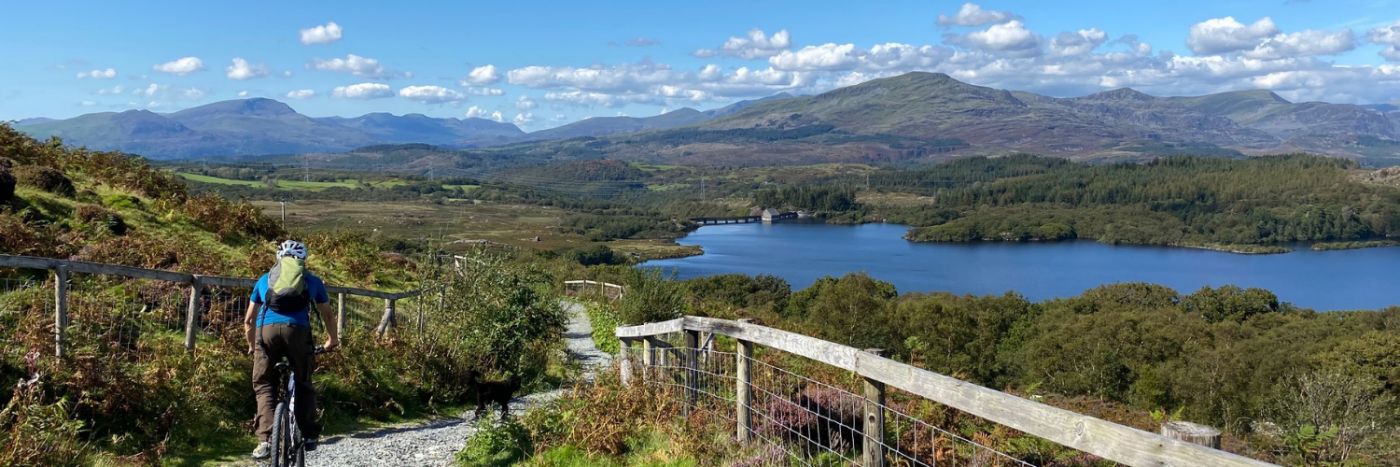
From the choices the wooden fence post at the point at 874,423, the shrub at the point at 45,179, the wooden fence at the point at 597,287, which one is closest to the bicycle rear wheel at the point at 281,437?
the wooden fence post at the point at 874,423

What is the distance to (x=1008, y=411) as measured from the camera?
13.0 feet

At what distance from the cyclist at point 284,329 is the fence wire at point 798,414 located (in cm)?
252

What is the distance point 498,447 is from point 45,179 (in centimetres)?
1204

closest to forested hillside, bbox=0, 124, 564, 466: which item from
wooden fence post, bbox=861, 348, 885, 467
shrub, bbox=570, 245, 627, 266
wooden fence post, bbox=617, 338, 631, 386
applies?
wooden fence post, bbox=617, 338, 631, 386

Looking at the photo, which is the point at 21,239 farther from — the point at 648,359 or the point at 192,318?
the point at 648,359

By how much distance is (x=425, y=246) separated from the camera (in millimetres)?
12188

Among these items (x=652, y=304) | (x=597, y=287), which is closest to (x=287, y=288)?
(x=652, y=304)

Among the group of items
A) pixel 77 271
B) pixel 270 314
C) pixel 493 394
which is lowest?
pixel 493 394

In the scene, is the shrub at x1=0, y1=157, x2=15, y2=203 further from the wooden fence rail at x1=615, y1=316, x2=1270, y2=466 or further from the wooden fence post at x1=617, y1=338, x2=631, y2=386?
the wooden fence rail at x1=615, y1=316, x2=1270, y2=466

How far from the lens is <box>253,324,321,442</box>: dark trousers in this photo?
6031 mm

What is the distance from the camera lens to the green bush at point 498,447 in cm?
673

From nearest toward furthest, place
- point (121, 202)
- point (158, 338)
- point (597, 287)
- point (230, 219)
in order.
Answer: point (158, 338)
point (121, 202)
point (230, 219)
point (597, 287)

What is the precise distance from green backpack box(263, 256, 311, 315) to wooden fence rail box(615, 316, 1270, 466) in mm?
2950

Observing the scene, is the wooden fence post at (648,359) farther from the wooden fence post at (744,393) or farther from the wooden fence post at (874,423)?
the wooden fence post at (874,423)
